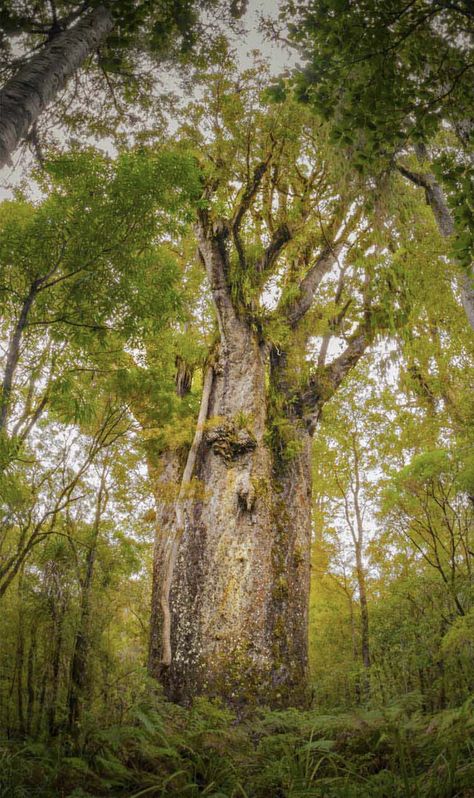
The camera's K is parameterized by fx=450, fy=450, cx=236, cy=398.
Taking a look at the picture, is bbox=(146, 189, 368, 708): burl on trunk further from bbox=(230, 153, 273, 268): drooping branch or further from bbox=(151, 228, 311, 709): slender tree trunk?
bbox=(230, 153, 273, 268): drooping branch

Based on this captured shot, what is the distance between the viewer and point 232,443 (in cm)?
677

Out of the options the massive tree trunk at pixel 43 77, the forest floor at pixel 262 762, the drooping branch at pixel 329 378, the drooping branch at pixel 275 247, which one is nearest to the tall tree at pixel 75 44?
the massive tree trunk at pixel 43 77

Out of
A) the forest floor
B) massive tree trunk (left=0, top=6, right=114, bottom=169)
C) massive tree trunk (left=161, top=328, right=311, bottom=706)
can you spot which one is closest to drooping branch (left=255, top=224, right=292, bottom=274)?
massive tree trunk (left=161, top=328, right=311, bottom=706)

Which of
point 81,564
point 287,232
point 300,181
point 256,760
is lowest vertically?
point 256,760

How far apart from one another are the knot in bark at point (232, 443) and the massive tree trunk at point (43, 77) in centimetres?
446

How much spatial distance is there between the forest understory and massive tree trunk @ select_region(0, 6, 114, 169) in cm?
2

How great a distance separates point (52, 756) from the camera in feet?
7.79

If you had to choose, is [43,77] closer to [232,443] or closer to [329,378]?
[232,443]

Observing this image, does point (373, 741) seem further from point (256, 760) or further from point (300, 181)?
point (300, 181)

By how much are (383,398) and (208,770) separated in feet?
36.8

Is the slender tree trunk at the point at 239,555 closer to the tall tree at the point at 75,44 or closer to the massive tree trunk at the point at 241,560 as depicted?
the massive tree trunk at the point at 241,560

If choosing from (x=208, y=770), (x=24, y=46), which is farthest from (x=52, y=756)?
(x=24, y=46)

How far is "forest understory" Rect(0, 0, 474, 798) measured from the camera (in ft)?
8.55

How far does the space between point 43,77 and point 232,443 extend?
15.7 ft
